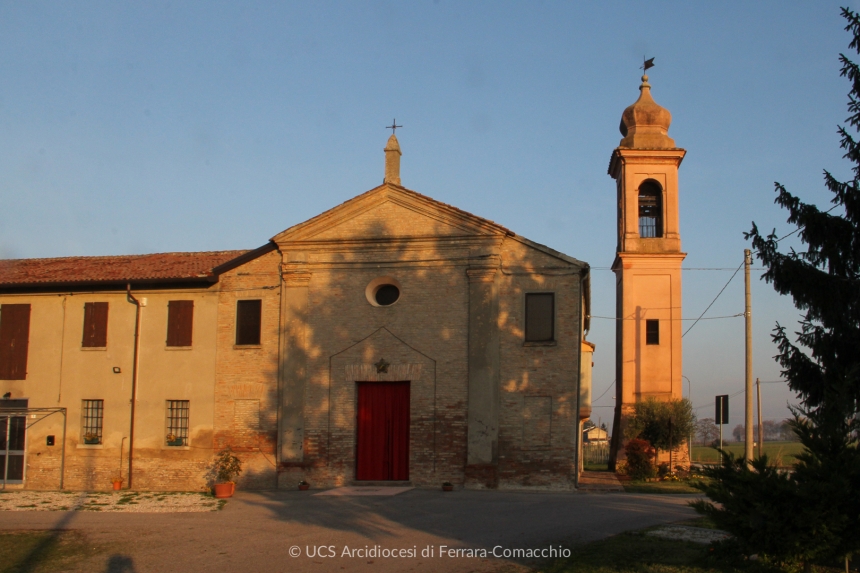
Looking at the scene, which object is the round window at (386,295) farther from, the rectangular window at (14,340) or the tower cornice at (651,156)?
the tower cornice at (651,156)

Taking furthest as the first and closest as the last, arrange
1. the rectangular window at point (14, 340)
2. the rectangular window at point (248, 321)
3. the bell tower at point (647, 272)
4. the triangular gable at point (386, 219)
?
1. the bell tower at point (647, 272)
2. the rectangular window at point (14, 340)
3. the rectangular window at point (248, 321)
4. the triangular gable at point (386, 219)

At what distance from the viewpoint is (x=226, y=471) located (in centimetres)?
1989

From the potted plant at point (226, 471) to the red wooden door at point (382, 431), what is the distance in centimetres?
304

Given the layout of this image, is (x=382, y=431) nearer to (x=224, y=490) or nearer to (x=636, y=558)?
→ (x=224, y=490)

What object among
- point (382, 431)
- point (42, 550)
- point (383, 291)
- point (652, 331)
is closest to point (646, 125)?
point (652, 331)

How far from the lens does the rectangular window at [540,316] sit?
20.0m

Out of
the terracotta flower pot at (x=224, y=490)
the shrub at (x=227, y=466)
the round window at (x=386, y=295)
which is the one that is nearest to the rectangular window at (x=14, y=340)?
the shrub at (x=227, y=466)

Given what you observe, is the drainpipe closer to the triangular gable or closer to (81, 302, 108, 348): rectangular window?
(81, 302, 108, 348): rectangular window

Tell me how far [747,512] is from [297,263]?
14742mm

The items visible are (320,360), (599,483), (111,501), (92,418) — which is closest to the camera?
(111,501)

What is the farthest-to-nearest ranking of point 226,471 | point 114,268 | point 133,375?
1. point 114,268
2. point 133,375
3. point 226,471

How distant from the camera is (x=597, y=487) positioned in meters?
19.8

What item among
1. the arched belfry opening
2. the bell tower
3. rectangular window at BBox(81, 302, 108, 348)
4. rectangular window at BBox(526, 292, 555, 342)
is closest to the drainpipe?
rectangular window at BBox(81, 302, 108, 348)

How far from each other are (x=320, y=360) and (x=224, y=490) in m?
3.99
